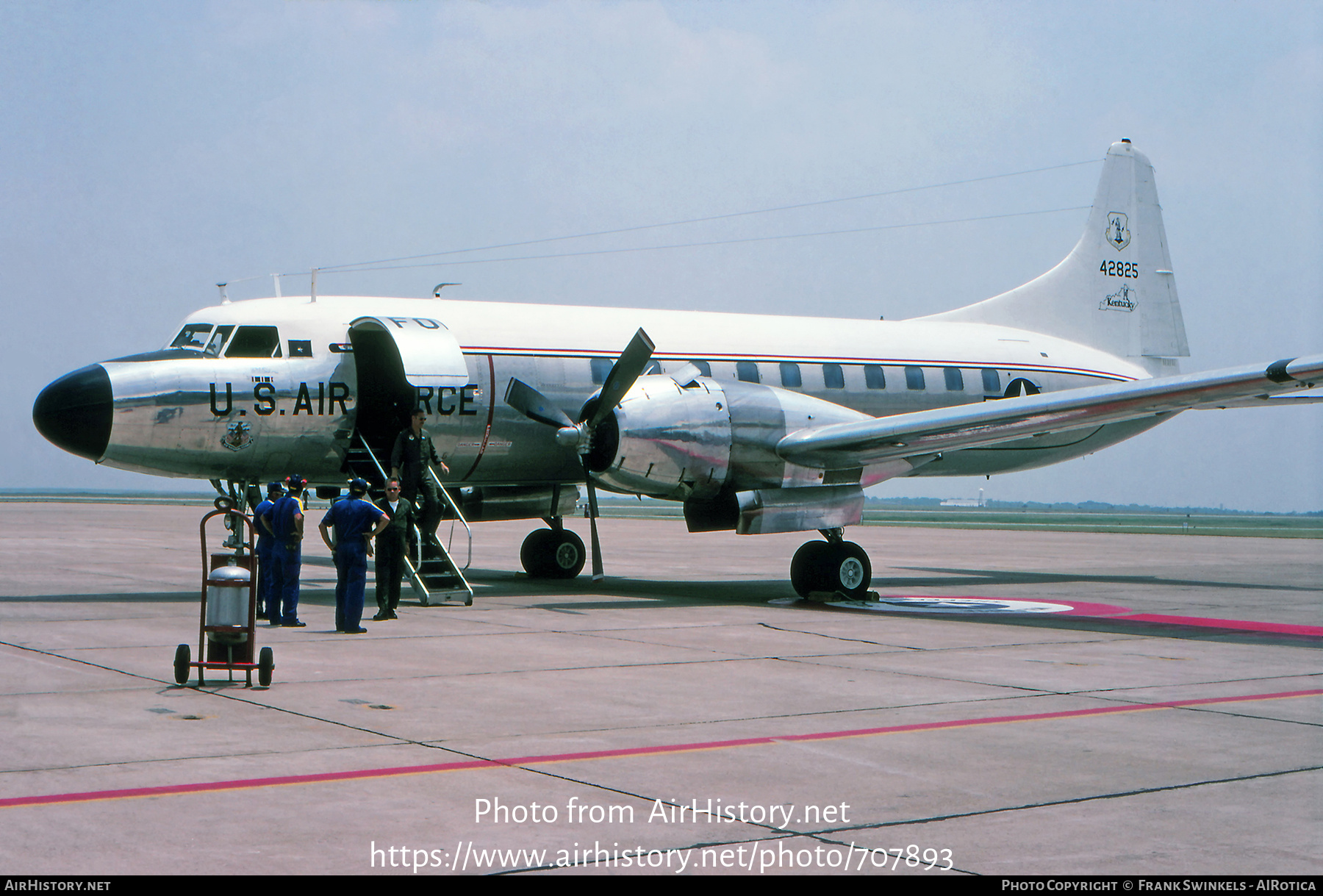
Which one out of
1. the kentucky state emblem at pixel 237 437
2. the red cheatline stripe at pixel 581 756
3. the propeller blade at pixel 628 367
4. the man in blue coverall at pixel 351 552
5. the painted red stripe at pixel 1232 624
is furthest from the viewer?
the propeller blade at pixel 628 367

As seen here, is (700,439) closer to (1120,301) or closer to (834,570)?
(834,570)

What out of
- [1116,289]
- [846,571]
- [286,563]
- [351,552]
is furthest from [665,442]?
[1116,289]

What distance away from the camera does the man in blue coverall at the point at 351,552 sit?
13156 mm

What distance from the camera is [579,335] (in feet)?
63.4

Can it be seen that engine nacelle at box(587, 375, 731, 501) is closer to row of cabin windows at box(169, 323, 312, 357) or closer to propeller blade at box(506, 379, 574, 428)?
propeller blade at box(506, 379, 574, 428)

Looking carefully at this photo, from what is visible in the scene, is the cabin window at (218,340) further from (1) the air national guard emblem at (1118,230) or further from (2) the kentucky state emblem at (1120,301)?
(1) the air national guard emblem at (1118,230)

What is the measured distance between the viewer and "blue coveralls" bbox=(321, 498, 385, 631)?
13.2 m

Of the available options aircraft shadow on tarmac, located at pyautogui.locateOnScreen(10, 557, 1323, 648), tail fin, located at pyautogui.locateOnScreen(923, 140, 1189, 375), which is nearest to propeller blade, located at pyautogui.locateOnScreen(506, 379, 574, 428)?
aircraft shadow on tarmac, located at pyautogui.locateOnScreen(10, 557, 1323, 648)

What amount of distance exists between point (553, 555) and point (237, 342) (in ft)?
21.8

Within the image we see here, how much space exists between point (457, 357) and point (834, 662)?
8310 millimetres

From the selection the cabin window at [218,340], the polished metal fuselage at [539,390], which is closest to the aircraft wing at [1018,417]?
the polished metal fuselage at [539,390]

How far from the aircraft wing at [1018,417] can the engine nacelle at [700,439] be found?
24cm

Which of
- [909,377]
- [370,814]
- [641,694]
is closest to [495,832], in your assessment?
[370,814]
